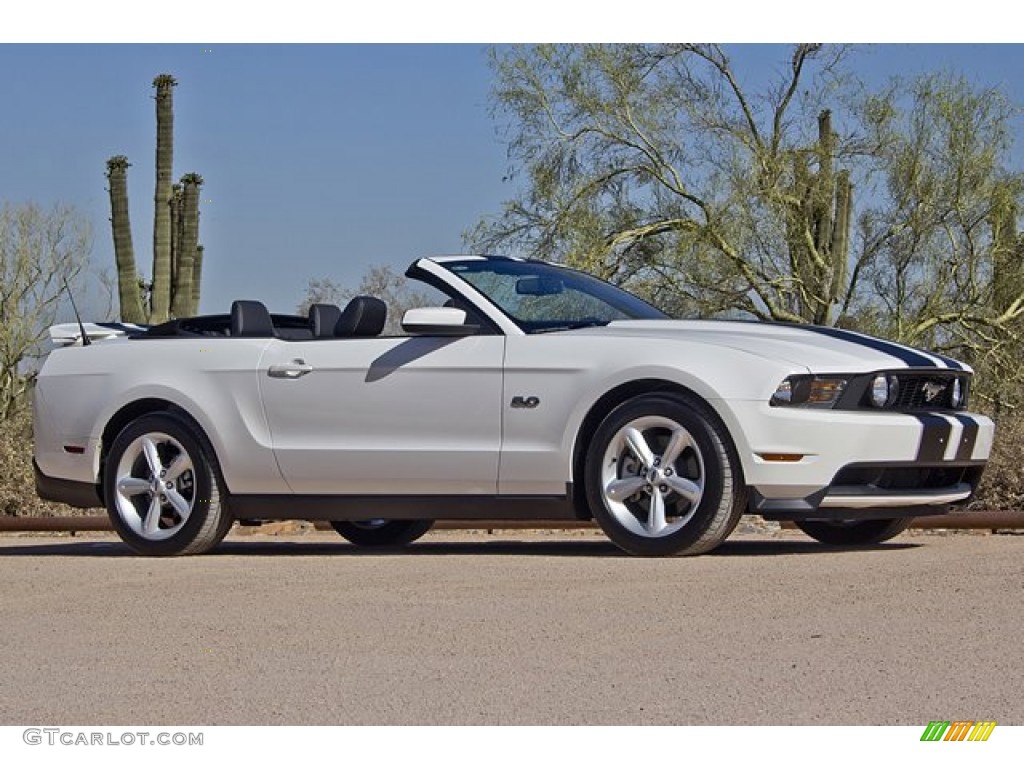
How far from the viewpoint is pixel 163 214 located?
25.6 m

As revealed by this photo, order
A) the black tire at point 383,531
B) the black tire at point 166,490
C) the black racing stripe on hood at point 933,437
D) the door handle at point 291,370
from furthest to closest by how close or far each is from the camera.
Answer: the black tire at point 383,531 < the black tire at point 166,490 < the door handle at point 291,370 < the black racing stripe on hood at point 933,437

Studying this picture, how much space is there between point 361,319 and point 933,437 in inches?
120

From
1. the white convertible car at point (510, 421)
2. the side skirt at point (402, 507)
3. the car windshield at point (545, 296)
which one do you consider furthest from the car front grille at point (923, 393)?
the side skirt at point (402, 507)

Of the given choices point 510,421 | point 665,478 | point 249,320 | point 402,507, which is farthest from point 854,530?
point 249,320

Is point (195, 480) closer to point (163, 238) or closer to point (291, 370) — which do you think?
point (291, 370)

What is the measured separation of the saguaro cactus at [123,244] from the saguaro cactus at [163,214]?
0.92 ft

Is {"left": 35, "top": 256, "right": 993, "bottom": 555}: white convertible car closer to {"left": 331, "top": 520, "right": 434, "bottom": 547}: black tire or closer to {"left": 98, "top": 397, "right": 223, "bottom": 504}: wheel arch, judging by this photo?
{"left": 98, "top": 397, "right": 223, "bottom": 504}: wheel arch

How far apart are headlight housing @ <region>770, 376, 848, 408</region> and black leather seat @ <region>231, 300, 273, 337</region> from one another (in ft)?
10.3

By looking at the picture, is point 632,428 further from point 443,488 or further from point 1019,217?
point 1019,217

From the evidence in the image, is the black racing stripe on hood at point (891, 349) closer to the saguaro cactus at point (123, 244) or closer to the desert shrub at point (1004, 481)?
the desert shrub at point (1004, 481)

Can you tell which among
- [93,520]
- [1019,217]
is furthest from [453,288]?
[1019,217]

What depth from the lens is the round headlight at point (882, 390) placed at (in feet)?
29.6

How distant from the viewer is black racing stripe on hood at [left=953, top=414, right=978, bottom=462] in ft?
31.0

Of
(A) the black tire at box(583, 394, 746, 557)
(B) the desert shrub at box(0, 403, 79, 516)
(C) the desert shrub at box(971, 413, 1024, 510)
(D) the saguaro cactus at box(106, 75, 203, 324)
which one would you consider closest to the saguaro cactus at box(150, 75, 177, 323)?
(D) the saguaro cactus at box(106, 75, 203, 324)
